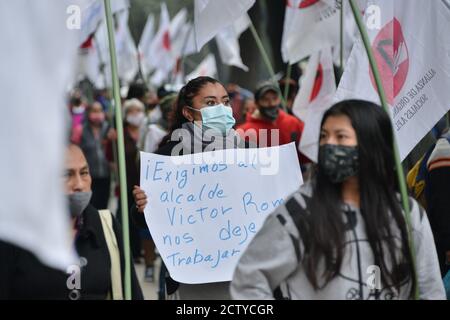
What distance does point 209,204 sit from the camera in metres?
4.64

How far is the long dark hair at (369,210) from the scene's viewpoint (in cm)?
326

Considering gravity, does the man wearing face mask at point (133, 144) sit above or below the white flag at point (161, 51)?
below

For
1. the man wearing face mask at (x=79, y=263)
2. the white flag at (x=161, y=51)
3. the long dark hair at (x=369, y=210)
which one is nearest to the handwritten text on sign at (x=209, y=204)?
the man wearing face mask at (x=79, y=263)

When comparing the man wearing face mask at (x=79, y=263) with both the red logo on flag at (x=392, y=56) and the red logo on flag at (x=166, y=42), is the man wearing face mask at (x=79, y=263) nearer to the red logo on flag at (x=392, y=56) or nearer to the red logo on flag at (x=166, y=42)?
the red logo on flag at (x=392, y=56)

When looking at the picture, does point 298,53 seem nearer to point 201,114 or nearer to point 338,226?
point 201,114

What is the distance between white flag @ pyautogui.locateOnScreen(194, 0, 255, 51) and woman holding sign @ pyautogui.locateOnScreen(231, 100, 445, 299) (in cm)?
252

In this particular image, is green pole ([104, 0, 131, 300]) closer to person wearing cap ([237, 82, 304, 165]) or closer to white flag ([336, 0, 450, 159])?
white flag ([336, 0, 450, 159])

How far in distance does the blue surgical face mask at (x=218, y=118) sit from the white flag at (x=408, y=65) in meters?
0.84

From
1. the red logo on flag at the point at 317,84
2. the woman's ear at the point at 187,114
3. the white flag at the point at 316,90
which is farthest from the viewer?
the red logo on flag at the point at 317,84

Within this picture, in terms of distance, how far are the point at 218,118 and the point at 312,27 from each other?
13.3 feet

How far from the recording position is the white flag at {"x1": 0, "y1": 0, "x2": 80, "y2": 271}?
2250 millimetres

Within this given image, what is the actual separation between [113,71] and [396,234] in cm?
156

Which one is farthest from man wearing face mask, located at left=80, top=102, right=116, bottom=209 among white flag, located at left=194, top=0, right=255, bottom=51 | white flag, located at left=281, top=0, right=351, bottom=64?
white flag, located at left=194, top=0, right=255, bottom=51

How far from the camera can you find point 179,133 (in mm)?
5078
